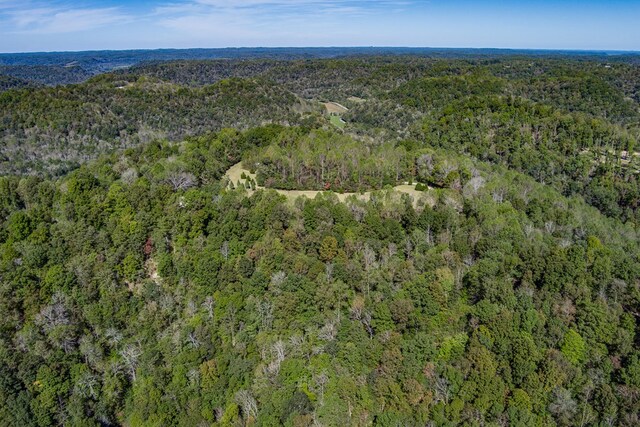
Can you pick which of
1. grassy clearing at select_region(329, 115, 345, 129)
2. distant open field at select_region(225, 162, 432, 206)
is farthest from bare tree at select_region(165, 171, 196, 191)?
grassy clearing at select_region(329, 115, 345, 129)

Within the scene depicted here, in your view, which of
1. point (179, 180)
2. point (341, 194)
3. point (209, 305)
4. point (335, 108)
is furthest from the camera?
point (335, 108)

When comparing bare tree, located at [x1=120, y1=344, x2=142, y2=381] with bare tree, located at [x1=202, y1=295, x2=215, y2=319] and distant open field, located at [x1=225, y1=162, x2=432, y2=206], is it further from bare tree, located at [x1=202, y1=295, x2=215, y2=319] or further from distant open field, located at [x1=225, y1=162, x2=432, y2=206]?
distant open field, located at [x1=225, y1=162, x2=432, y2=206]

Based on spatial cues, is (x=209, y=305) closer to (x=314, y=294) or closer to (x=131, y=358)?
(x=131, y=358)

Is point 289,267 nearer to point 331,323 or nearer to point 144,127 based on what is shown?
point 331,323

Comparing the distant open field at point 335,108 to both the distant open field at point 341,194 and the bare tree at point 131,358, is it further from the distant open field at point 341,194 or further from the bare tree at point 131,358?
the bare tree at point 131,358

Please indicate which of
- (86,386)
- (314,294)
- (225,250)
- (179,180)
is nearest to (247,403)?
(314,294)

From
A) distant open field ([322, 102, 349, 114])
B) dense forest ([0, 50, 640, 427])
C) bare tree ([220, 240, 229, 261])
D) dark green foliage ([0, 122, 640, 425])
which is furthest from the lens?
distant open field ([322, 102, 349, 114])

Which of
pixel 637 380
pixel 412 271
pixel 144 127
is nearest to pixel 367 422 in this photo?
pixel 412 271

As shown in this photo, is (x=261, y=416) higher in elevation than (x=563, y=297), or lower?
lower
